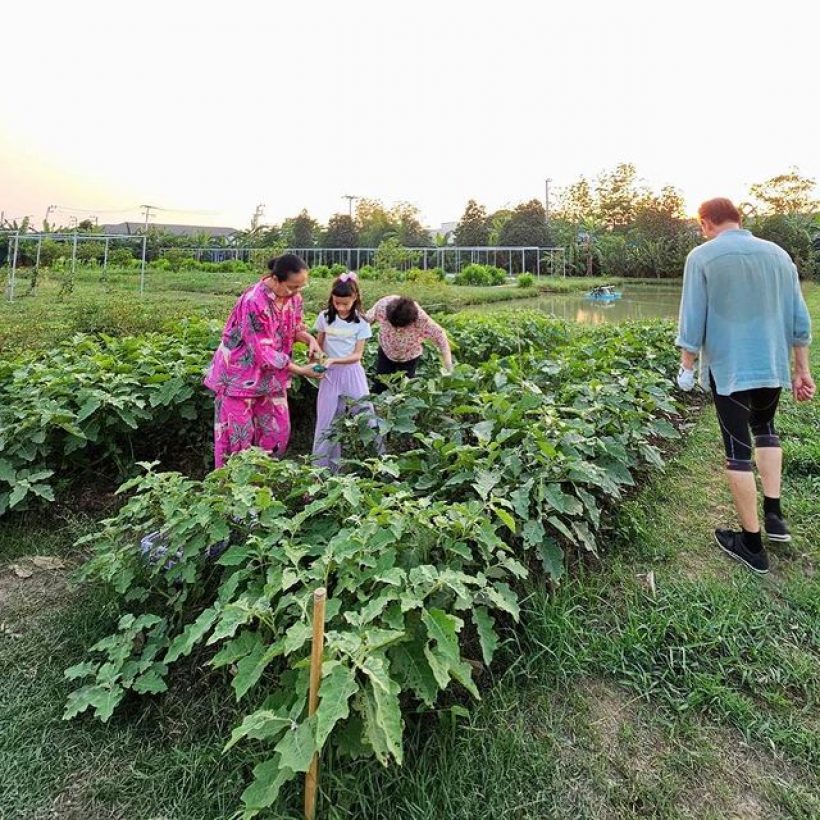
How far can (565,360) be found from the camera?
4.74 meters

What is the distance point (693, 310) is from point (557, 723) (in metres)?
1.84

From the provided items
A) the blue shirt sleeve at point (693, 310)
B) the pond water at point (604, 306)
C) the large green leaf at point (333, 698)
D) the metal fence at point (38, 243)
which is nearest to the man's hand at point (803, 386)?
the blue shirt sleeve at point (693, 310)

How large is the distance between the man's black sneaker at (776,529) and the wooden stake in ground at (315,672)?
2.31 meters

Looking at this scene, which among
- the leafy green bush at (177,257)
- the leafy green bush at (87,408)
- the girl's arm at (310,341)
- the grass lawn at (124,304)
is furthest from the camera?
the leafy green bush at (177,257)

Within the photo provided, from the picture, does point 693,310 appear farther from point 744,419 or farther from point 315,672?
point 315,672

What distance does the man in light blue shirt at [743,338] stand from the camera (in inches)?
102

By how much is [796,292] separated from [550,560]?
1.69 metres

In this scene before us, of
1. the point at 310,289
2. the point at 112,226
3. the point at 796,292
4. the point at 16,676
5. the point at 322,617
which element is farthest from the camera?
the point at 112,226

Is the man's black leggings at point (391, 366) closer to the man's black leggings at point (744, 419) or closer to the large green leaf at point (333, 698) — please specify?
the man's black leggings at point (744, 419)

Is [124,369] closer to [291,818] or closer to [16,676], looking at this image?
[16,676]

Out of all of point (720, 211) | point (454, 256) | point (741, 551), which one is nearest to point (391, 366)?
point (720, 211)

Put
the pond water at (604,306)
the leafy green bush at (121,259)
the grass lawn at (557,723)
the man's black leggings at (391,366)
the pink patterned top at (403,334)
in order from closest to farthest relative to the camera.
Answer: the grass lawn at (557,723)
the pink patterned top at (403,334)
the man's black leggings at (391,366)
the pond water at (604,306)
the leafy green bush at (121,259)

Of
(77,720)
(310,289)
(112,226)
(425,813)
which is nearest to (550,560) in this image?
(425,813)

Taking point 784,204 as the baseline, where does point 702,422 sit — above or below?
below
